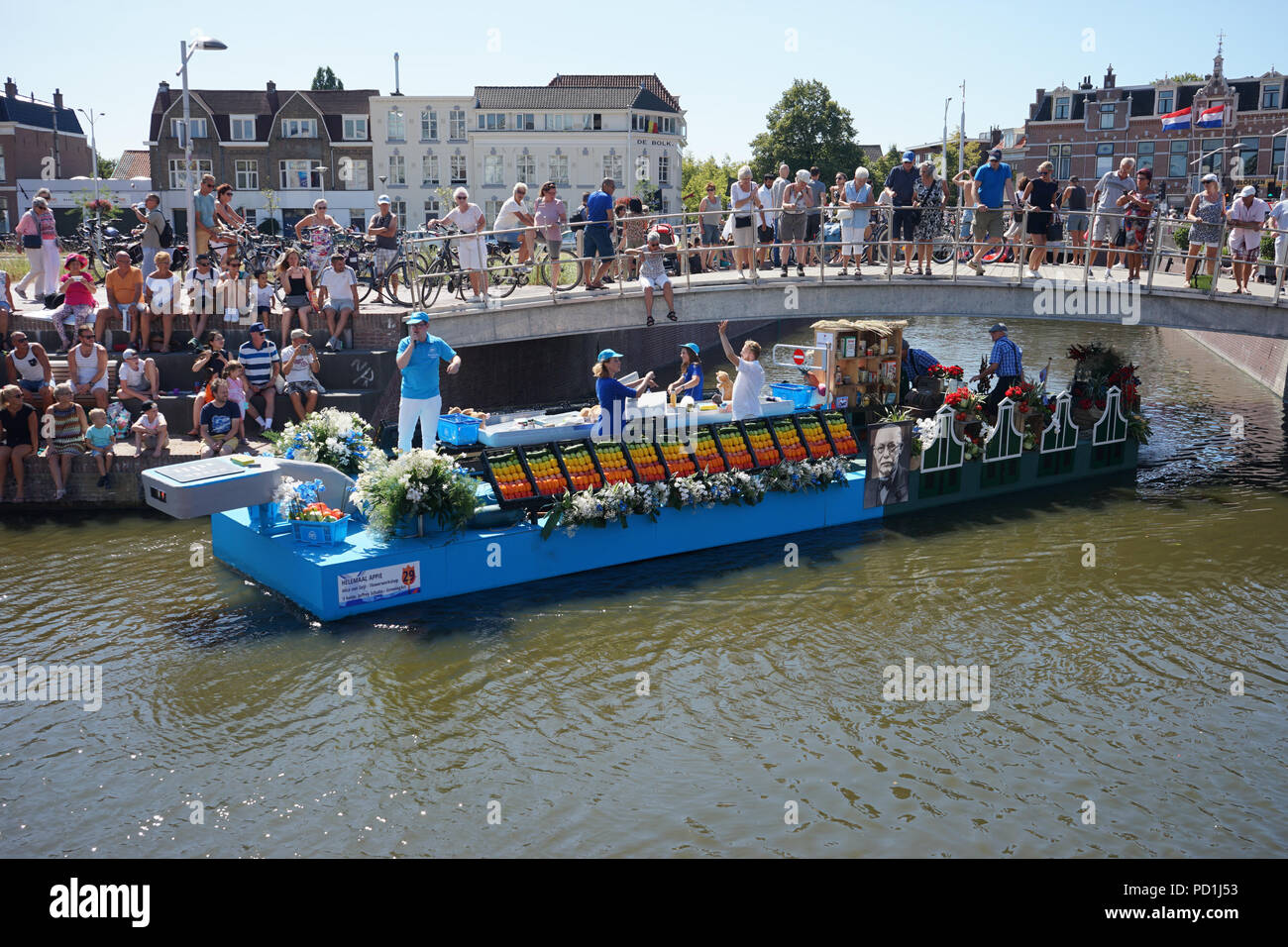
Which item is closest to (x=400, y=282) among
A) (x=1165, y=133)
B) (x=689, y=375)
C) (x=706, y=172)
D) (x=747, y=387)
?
(x=689, y=375)

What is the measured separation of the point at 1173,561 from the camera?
572 inches

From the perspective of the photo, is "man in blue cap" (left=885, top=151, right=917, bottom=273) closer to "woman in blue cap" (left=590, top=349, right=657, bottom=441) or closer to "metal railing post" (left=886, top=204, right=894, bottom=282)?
"metal railing post" (left=886, top=204, right=894, bottom=282)

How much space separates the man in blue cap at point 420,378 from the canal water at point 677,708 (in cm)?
241

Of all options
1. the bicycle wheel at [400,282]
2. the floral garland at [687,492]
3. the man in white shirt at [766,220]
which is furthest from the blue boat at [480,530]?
the bicycle wheel at [400,282]

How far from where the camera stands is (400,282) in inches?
792

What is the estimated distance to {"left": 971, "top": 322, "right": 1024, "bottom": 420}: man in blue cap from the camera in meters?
17.4

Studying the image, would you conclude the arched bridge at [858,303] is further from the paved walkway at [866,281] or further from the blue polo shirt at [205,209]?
the blue polo shirt at [205,209]

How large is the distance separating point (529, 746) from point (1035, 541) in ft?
27.9

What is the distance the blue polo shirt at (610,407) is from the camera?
47.3 ft

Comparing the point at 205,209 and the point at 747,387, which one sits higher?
the point at 205,209

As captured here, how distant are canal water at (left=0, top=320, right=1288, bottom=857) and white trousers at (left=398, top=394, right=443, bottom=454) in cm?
229

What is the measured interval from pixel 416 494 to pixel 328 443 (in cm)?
235

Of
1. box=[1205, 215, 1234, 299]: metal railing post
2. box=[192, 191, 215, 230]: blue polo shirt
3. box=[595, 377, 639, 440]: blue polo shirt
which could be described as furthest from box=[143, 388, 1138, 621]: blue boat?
box=[192, 191, 215, 230]: blue polo shirt

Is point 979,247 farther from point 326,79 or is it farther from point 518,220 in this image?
point 326,79
